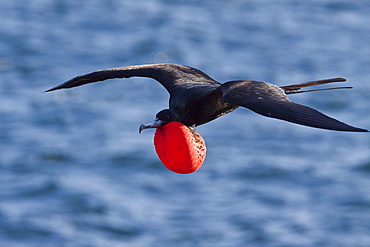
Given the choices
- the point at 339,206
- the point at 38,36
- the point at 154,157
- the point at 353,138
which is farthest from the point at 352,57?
the point at 38,36

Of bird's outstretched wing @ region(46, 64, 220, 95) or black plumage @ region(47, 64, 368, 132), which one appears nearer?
black plumage @ region(47, 64, 368, 132)

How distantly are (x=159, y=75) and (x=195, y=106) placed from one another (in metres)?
0.56

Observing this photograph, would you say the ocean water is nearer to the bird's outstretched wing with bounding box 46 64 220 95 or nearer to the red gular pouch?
the bird's outstretched wing with bounding box 46 64 220 95

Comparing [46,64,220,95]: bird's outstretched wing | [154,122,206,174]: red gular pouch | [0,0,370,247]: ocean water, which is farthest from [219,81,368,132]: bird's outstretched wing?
[0,0,370,247]: ocean water

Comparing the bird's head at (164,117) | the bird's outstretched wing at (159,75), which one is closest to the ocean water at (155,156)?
the bird's outstretched wing at (159,75)

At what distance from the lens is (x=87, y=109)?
57.6 feet

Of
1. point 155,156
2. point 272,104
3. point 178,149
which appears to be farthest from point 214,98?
point 155,156

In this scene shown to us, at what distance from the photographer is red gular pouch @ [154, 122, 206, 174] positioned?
4.74m

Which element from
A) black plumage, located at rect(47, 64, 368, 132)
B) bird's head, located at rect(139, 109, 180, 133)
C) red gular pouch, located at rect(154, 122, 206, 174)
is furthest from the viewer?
bird's head, located at rect(139, 109, 180, 133)

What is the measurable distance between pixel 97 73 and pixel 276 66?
1384cm

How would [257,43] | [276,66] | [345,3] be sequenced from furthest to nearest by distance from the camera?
1. [345,3]
2. [257,43]
3. [276,66]

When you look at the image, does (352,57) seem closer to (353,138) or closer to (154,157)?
(353,138)

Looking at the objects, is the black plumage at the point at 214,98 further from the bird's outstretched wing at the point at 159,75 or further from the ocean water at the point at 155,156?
the ocean water at the point at 155,156

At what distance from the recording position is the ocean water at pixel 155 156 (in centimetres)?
1515
